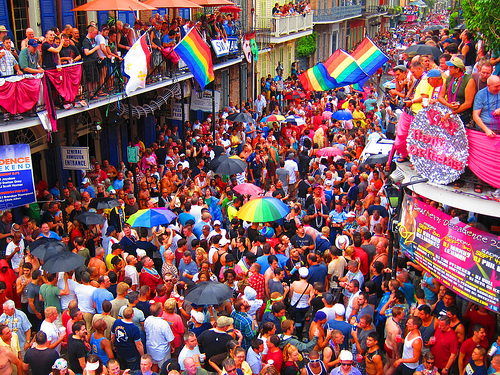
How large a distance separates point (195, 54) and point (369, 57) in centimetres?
459

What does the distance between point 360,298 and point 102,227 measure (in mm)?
5518

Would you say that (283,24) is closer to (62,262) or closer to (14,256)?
(14,256)

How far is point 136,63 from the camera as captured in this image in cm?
1327

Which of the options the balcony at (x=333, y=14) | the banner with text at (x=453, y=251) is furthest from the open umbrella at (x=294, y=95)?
the banner with text at (x=453, y=251)

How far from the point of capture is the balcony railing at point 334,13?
135ft

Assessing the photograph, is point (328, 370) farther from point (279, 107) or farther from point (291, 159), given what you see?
point (279, 107)

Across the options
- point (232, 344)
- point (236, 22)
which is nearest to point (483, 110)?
point (232, 344)

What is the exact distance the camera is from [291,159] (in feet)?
51.3

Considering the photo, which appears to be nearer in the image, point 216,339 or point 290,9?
point 216,339

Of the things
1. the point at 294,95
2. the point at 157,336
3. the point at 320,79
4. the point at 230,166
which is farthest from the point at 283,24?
the point at 157,336

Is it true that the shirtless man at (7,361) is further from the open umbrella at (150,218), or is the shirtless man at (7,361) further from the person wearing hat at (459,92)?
the person wearing hat at (459,92)

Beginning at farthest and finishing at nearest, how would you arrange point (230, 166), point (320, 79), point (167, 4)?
point (320, 79)
point (167, 4)
point (230, 166)

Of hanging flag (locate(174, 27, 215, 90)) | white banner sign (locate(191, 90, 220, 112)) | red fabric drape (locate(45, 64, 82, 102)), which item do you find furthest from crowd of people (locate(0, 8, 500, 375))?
white banner sign (locate(191, 90, 220, 112))

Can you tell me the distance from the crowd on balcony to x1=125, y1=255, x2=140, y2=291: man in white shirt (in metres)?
25.2
